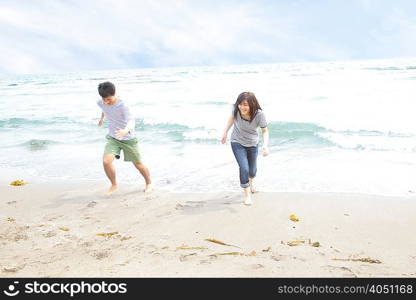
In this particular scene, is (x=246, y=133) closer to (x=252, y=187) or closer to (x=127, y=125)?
(x=252, y=187)

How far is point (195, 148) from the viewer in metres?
7.81

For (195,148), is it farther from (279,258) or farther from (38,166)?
(279,258)

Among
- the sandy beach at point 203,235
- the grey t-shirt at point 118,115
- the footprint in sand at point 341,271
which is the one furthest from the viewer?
the grey t-shirt at point 118,115

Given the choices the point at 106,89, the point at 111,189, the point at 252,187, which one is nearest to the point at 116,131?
the point at 106,89

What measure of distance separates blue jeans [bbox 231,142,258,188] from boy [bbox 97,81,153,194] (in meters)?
1.44

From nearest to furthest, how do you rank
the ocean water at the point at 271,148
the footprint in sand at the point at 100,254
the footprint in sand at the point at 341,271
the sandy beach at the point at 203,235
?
the footprint in sand at the point at 341,271 < the sandy beach at the point at 203,235 < the footprint in sand at the point at 100,254 < the ocean water at the point at 271,148

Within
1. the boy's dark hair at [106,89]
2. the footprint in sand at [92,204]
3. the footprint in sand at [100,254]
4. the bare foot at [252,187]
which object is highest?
the boy's dark hair at [106,89]

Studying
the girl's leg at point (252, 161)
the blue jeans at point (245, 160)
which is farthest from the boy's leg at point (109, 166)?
the girl's leg at point (252, 161)

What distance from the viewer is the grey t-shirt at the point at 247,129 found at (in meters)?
4.34

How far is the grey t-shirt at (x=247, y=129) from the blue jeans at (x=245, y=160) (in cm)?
7

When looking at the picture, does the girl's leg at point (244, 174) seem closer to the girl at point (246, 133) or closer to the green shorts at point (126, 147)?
the girl at point (246, 133)

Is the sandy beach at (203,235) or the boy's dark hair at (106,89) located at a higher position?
the boy's dark hair at (106,89)

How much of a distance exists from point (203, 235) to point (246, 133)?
63.8 inches

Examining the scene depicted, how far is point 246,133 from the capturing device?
4.46 meters
